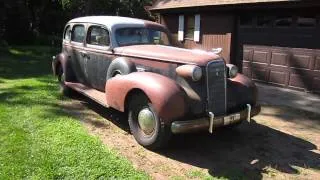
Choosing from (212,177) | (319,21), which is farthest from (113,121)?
(319,21)

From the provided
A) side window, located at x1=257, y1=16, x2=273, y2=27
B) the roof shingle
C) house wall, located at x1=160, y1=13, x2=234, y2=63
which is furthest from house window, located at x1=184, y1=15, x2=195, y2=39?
side window, located at x1=257, y1=16, x2=273, y2=27

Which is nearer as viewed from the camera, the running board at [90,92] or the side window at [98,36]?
the running board at [90,92]

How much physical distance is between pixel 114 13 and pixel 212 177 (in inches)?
1225

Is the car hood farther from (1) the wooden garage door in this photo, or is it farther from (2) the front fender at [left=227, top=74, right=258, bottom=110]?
(1) the wooden garage door

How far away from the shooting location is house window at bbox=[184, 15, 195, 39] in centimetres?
1759

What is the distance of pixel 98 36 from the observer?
8.15m

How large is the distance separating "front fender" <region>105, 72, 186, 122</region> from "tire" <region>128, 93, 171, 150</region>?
Answer: 0.50ft

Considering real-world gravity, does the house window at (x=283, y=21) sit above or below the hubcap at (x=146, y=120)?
above

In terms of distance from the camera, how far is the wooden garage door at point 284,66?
11.4 m

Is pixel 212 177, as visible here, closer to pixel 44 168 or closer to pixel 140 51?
pixel 44 168

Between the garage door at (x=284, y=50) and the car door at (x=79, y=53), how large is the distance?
6238 mm

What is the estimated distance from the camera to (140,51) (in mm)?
7027

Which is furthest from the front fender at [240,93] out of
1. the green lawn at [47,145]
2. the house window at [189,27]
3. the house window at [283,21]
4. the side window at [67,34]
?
the house window at [189,27]

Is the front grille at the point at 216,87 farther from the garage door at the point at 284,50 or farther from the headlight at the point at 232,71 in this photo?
the garage door at the point at 284,50
